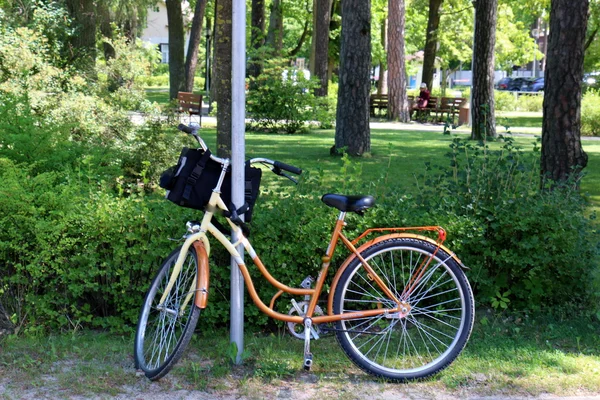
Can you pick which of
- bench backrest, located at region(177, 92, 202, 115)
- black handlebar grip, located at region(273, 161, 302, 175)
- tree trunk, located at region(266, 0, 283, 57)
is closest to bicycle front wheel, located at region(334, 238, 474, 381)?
black handlebar grip, located at region(273, 161, 302, 175)

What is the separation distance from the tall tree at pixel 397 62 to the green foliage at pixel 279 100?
20.1ft

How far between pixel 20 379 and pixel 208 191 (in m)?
1.52

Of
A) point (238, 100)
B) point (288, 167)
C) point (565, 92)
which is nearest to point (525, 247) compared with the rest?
point (288, 167)

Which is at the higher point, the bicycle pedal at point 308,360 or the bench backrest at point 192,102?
the bench backrest at point 192,102

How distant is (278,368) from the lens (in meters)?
4.55

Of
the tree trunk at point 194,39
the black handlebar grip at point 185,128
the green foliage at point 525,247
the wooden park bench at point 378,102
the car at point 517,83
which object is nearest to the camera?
the black handlebar grip at point 185,128

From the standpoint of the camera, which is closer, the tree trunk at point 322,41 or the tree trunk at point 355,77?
the tree trunk at point 355,77

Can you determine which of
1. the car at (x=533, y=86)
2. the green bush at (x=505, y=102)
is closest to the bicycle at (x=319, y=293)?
the green bush at (x=505, y=102)

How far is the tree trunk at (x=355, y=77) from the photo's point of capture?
555 inches

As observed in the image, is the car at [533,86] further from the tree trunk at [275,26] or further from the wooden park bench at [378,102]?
the wooden park bench at [378,102]

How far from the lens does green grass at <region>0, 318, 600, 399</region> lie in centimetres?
436

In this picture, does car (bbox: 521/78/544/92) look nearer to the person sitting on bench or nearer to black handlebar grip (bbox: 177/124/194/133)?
the person sitting on bench

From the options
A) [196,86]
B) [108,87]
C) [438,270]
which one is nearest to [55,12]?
[108,87]

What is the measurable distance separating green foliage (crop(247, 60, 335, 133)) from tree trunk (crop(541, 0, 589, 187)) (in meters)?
12.2
